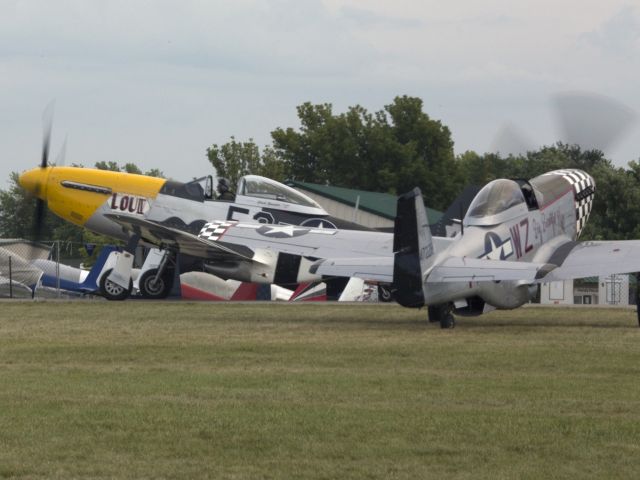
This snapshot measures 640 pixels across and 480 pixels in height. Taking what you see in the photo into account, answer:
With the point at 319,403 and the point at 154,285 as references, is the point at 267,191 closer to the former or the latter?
the point at 154,285

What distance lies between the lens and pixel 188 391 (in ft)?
31.3

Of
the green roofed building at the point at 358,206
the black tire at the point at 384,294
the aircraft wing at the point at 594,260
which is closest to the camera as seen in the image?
the aircraft wing at the point at 594,260

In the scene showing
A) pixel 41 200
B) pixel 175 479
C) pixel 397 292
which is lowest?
pixel 175 479

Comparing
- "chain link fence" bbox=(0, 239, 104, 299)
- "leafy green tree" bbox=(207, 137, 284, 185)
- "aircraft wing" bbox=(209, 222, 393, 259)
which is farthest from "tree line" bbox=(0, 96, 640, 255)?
"aircraft wing" bbox=(209, 222, 393, 259)

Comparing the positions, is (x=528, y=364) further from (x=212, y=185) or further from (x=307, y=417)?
(x=212, y=185)

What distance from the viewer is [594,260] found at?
55.2 ft

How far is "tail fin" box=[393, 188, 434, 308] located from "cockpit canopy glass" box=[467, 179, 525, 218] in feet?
4.99

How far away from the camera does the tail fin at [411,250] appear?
15.1 metres

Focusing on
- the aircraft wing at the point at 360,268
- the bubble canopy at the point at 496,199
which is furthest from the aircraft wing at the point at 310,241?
the bubble canopy at the point at 496,199

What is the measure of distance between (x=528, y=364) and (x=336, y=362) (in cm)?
179

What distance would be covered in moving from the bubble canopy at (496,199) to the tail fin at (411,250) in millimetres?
1503

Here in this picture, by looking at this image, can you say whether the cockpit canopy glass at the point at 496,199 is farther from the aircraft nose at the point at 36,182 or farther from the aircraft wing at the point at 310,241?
the aircraft nose at the point at 36,182

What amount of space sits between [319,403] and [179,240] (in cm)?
1340

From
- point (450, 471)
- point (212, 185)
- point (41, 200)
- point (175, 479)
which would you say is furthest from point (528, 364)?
point (41, 200)
